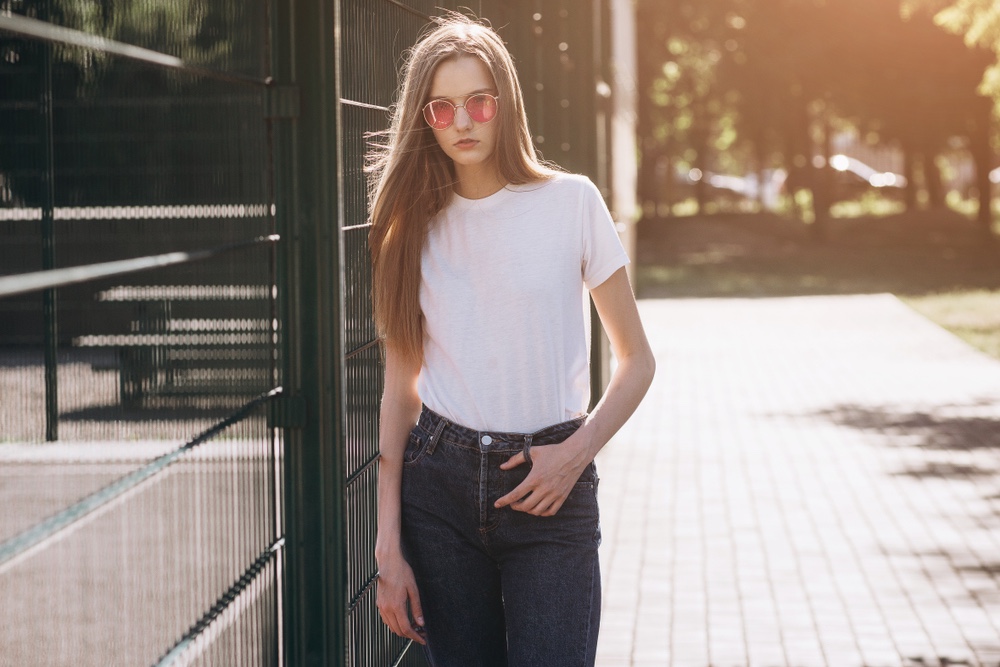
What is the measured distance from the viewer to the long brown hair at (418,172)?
2.74 m

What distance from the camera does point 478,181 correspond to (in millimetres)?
2791

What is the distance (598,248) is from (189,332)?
2.48 feet

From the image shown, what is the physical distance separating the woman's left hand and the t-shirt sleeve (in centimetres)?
30

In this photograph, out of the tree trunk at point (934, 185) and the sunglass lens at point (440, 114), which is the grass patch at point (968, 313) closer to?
the sunglass lens at point (440, 114)

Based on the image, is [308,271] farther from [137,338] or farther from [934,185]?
[934,185]

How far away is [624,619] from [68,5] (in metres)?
4.61

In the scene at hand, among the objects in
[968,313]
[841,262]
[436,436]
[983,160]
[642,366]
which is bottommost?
[436,436]

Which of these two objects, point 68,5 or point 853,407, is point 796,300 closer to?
point 853,407

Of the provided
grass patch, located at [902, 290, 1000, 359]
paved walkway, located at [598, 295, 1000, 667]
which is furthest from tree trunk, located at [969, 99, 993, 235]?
paved walkway, located at [598, 295, 1000, 667]

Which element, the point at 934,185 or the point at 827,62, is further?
the point at 934,185

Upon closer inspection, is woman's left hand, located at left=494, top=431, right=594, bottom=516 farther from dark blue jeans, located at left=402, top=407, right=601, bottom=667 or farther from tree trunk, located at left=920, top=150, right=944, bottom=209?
tree trunk, located at left=920, top=150, right=944, bottom=209

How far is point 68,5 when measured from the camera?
1989 mm

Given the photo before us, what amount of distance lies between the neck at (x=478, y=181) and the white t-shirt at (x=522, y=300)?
0.10ft

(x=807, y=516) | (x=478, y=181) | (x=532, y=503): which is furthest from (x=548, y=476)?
(x=807, y=516)
